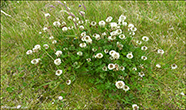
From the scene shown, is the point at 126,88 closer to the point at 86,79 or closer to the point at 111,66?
the point at 111,66

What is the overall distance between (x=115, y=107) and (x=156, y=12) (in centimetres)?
303

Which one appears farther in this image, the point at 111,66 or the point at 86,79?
the point at 86,79

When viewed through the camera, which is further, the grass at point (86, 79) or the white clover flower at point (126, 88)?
the grass at point (86, 79)

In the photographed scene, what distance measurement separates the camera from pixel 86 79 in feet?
7.77

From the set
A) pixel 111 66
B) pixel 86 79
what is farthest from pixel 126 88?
pixel 86 79

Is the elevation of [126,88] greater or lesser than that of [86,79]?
lesser

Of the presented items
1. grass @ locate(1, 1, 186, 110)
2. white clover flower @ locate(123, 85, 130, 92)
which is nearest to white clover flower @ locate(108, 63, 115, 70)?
white clover flower @ locate(123, 85, 130, 92)

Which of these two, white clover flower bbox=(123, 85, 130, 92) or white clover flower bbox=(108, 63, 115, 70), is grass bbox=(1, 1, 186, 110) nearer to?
white clover flower bbox=(123, 85, 130, 92)

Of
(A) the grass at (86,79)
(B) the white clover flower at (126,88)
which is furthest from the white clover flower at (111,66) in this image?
(A) the grass at (86,79)

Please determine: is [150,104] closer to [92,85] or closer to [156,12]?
[92,85]

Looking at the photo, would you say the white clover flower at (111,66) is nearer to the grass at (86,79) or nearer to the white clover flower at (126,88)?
the white clover flower at (126,88)

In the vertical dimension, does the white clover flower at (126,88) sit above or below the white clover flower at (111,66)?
below

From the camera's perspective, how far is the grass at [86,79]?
83.2 inches

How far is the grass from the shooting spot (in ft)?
6.93
